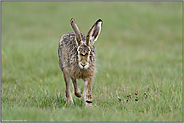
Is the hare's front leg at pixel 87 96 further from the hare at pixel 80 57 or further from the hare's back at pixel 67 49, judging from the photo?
the hare's back at pixel 67 49

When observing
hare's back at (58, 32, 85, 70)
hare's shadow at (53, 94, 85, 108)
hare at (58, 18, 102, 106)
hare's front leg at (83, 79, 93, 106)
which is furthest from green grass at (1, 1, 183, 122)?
hare's back at (58, 32, 85, 70)

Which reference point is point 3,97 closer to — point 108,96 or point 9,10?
point 108,96

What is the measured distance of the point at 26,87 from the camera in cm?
850

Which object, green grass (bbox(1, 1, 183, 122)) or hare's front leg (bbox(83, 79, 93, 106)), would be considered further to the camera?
hare's front leg (bbox(83, 79, 93, 106))

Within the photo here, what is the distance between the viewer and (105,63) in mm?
11766

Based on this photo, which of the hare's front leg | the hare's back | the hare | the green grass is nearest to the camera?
the green grass

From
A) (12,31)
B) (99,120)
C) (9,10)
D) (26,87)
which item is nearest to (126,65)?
(26,87)

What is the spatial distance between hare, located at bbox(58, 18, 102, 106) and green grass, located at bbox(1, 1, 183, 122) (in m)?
0.43

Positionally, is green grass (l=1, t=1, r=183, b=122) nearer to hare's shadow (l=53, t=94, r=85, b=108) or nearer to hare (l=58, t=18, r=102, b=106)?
hare's shadow (l=53, t=94, r=85, b=108)

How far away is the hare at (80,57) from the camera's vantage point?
5812 mm

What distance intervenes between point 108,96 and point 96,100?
1.16 feet

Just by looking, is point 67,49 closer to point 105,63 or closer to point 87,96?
point 87,96

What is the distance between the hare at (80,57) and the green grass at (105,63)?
0.43m

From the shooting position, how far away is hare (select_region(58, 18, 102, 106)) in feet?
19.1
